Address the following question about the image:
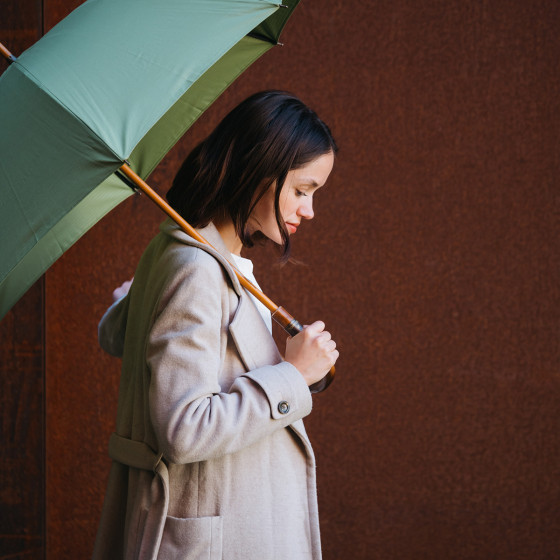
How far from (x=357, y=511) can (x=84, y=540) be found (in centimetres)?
111

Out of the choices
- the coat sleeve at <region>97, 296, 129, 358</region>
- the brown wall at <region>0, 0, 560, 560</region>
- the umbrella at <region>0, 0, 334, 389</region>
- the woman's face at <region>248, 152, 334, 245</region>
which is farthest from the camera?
the brown wall at <region>0, 0, 560, 560</region>

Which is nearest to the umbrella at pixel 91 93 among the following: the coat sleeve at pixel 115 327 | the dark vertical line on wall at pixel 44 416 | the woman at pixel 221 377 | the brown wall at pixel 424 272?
the woman at pixel 221 377

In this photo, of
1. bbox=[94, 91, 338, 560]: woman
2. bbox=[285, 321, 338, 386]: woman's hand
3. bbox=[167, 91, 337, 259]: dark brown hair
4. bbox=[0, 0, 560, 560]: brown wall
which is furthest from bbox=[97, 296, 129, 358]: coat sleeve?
bbox=[0, 0, 560, 560]: brown wall

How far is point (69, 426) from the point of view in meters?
3.07

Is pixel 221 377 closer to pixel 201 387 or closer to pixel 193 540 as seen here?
pixel 201 387

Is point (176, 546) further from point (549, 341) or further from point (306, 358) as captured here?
point (549, 341)

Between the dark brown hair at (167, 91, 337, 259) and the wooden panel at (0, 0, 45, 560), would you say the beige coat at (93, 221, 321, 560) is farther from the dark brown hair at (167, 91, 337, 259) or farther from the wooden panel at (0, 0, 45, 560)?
the wooden panel at (0, 0, 45, 560)

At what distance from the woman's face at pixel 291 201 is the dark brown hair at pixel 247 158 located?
0.6 inches

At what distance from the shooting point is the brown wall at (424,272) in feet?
9.51

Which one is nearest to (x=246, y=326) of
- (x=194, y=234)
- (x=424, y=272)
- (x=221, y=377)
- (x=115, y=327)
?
(x=221, y=377)

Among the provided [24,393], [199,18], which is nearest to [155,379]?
[199,18]

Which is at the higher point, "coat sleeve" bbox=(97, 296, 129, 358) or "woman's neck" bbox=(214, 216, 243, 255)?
"woman's neck" bbox=(214, 216, 243, 255)

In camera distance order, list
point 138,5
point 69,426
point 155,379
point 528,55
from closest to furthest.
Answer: point 155,379 → point 138,5 → point 528,55 → point 69,426

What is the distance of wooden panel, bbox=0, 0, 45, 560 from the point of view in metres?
2.99
